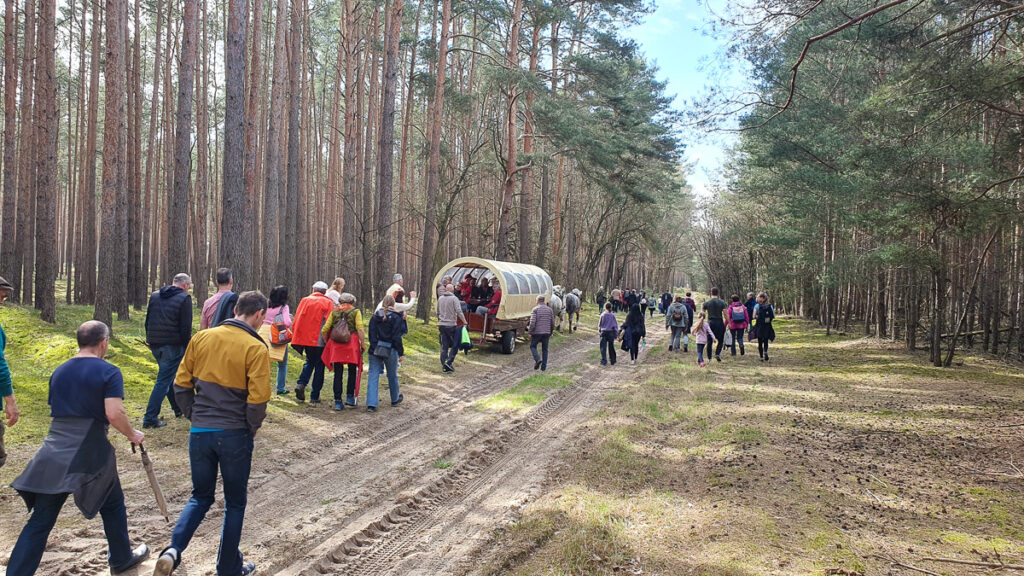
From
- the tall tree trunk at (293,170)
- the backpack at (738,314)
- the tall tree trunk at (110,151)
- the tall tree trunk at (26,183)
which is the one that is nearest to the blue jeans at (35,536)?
the tall tree trunk at (110,151)

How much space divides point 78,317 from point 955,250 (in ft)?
81.9

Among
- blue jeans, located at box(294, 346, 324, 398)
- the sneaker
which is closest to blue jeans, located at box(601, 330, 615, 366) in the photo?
blue jeans, located at box(294, 346, 324, 398)

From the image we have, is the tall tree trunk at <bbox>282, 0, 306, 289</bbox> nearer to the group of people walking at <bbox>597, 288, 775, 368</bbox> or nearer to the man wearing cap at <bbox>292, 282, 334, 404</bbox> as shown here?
the man wearing cap at <bbox>292, 282, 334, 404</bbox>

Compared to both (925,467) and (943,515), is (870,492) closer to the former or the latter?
(943,515)

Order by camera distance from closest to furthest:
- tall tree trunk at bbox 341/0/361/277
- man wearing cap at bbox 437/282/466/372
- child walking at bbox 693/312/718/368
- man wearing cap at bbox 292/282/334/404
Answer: man wearing cap at bbox 292/282/334/404
man wearing cap at bbox 437/282/466/372
child walking at bbox 693/312/718/368
tall tree trunk at bbox 341/0/361/277

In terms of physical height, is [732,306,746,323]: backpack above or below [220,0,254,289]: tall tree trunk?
below

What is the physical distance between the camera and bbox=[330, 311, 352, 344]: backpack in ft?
29.1

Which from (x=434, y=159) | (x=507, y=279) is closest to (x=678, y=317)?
(x=507, y=279)

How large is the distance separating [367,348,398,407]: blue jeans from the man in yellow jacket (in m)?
5.06

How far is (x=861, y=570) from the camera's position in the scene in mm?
4188

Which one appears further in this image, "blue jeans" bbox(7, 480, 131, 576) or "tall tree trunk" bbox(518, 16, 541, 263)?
"tall tree trunk" bbox(518, 16, 541, 263)

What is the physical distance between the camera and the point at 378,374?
9.31m

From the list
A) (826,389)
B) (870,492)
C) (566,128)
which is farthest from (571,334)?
(870,492)

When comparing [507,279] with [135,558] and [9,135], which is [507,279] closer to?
[135,558]
